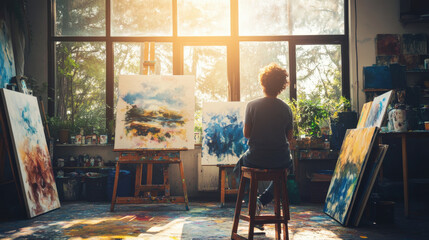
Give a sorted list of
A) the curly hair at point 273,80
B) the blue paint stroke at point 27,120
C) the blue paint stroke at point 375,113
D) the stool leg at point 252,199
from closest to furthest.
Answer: the stool leg at point 252,199, the curly hair at point 273,80, the blue paint stroke at point 375,113, the blue paint stroke at point 27,120

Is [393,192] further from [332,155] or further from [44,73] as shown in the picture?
[44,73]

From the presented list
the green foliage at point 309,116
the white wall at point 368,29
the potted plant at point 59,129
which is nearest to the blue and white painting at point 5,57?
the potted plant at point 59,129

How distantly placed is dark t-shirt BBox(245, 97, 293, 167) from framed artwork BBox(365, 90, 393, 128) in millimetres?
1251

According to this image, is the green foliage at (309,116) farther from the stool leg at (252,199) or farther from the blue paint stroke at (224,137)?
the stool leg at (252,199)

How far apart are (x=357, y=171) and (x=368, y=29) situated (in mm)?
2736

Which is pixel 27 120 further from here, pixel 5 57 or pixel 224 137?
pixel 224 137

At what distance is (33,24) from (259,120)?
4.09 m

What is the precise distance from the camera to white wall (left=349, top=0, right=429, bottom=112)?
17.5 feet

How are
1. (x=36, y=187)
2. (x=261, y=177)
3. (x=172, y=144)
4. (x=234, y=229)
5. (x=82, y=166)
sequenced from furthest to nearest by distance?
(x=82, y=166) < (x=172, y=144) < (x=36, y=187) < (x=234, y=229) < (x=261, y=177)

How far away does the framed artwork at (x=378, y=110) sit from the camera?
3.59 metres

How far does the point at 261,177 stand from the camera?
2.82 m

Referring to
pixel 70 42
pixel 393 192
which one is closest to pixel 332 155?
pixel 393 192

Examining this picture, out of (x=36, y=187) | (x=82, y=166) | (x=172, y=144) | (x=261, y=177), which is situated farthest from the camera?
(x=82, y=166)

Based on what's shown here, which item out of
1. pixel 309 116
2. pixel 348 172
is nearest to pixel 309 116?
pixel 309 116
